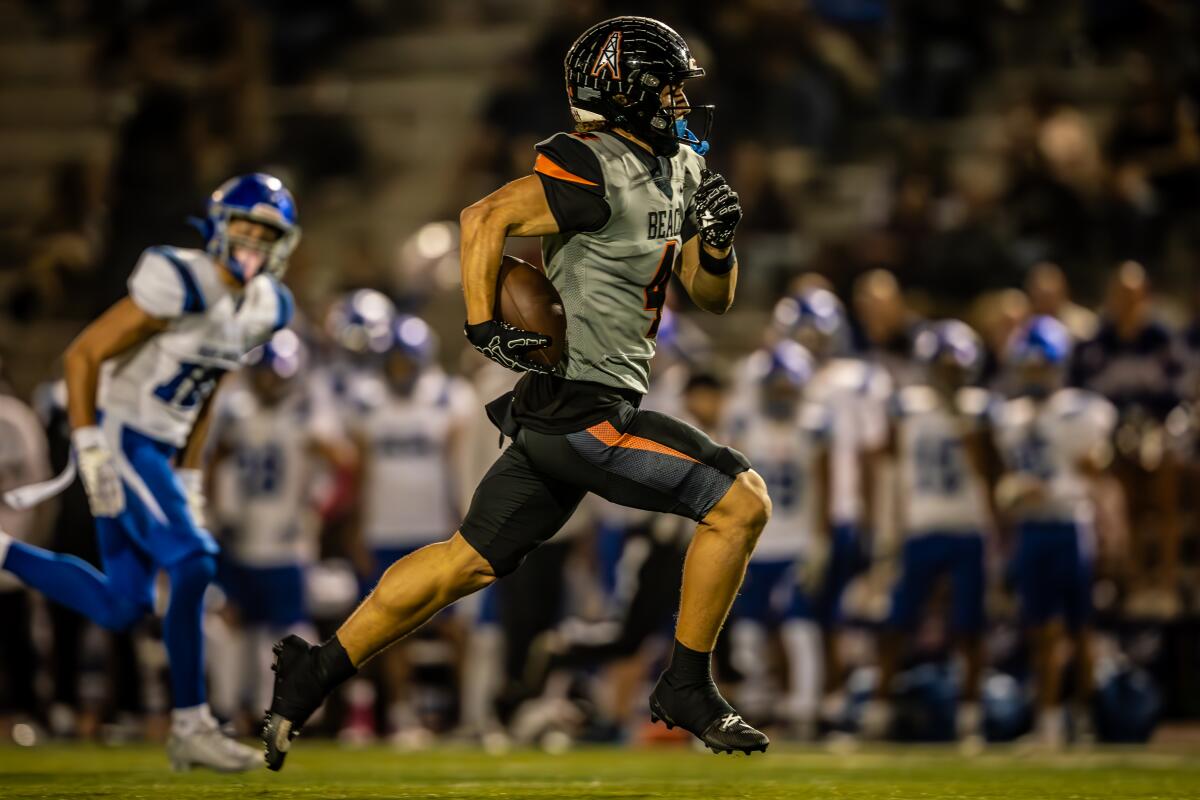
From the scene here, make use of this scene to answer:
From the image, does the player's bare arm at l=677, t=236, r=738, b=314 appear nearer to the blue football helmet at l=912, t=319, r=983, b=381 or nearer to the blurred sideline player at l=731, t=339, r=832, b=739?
the blurred sideline player at l=731, t=339, r=832, b=739

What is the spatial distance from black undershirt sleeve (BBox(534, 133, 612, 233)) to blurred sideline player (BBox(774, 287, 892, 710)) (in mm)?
4403

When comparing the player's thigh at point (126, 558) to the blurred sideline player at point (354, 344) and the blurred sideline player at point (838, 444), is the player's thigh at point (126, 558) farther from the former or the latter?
the blurred sideline player at point (838, 444)

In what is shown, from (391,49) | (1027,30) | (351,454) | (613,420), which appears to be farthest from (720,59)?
(613,420)

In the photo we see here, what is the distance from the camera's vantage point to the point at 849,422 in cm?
918

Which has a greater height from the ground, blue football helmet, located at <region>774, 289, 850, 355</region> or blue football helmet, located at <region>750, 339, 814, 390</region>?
blue football helmet, located at <region>774, 289, 850, 355</region>

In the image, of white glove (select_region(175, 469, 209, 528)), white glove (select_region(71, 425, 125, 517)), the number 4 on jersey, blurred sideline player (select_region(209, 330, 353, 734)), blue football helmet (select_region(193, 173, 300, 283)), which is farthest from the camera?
blurred sideline player (select_region(209, 330, 353, 734))

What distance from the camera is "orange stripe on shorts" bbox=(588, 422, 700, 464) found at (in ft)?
15.9

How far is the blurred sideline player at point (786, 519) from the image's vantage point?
8.95m

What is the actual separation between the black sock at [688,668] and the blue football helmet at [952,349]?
436 centimetres

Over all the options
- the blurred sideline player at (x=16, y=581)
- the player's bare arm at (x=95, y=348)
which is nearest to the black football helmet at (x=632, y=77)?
the player's bare arm at (x=95, y=348)

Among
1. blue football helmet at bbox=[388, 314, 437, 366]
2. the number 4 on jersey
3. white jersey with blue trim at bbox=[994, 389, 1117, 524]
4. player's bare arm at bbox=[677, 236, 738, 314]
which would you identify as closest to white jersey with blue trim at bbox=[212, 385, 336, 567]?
blue football helmet at bbox=[388, 314, 437, 366]

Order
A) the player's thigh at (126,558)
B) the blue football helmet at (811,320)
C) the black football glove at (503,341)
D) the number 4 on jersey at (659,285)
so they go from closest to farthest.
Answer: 1. the black football glove at (503,341)
2. the number 4 on jersey at (659,285)
3. the player's thigh at (126,558)
4. the blue football helmet at (811,320)

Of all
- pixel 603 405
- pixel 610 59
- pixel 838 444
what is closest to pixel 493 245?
pixel 603 405

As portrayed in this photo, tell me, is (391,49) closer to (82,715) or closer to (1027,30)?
(1027,30)
